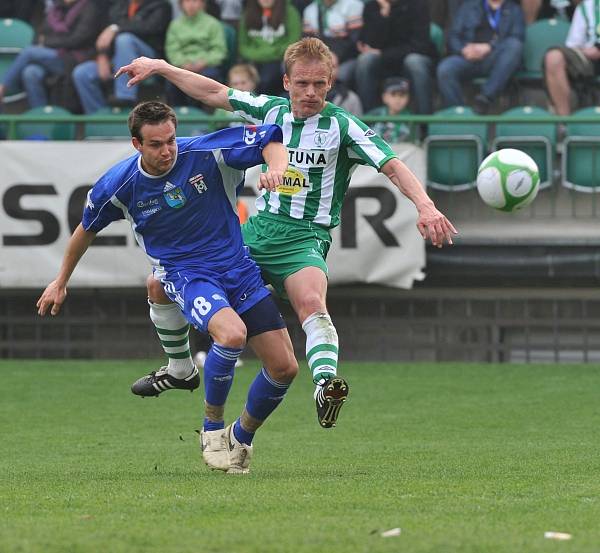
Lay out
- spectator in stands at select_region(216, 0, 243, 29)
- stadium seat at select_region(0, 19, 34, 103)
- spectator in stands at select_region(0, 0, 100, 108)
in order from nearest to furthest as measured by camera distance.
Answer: spectator in stands at select_region(0, 0, 100, 108) → spectator in stands at select_region(216, 0, 243, 29) → stadium seat at select_region(0, 19, 34, 103)

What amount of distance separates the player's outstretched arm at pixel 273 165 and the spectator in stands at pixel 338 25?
27.0 ft

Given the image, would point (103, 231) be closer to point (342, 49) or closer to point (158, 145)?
point (342, 49)

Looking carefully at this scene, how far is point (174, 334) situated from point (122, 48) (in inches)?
325

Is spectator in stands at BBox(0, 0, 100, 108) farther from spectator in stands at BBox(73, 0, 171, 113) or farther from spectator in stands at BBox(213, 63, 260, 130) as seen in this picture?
spectator in stands at BBox(213, 63, 260, 130)

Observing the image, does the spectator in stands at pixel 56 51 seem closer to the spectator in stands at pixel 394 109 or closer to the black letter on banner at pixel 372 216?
the spectator in stands at pixel 394 109

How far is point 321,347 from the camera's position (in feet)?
23.9

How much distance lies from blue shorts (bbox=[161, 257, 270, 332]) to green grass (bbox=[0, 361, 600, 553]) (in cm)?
85

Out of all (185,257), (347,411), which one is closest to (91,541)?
(185,257)

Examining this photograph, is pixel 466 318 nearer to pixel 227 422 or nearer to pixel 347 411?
pixel 347 411

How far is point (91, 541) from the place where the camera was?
498 cm

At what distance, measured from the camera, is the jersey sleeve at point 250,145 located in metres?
7.32

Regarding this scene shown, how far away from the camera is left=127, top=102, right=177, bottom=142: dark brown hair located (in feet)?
23.3

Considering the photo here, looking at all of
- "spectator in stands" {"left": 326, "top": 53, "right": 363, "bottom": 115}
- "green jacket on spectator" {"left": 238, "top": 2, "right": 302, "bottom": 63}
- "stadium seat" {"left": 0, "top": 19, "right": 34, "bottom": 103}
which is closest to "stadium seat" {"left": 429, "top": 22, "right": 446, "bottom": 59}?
"spectator in stands" {"left": 326, "top": 53, "right": 363, "bottom": 115}

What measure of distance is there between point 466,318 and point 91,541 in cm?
1013
